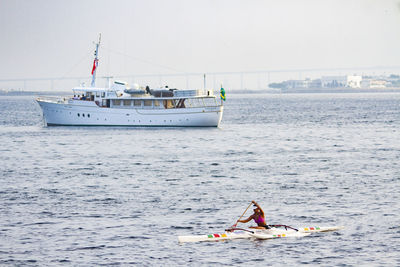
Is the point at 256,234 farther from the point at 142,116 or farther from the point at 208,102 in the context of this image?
the point at 208,102

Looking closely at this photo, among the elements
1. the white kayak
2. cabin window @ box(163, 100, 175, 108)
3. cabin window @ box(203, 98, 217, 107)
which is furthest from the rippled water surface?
→ cabin window @ box(203, 98, 217, 107)

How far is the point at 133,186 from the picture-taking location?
46719 millimetres

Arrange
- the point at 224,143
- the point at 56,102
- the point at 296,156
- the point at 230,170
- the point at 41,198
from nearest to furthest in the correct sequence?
the point at 41,198
the point at 230,170
the point at 296,156
the point at 224,143
the point at 56,102

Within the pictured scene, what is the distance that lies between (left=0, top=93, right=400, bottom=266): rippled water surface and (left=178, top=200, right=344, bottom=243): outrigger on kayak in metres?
0.37

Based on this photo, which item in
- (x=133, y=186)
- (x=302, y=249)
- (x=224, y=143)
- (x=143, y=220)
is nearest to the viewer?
(x=302, y=249)

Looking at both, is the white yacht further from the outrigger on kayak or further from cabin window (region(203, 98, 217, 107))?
the outrigger on kayak

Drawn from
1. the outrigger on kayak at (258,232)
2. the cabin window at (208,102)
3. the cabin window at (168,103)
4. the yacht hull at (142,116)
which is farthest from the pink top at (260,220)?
the cabin window at (208,102)

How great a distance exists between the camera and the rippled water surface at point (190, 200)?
29312 millimetres

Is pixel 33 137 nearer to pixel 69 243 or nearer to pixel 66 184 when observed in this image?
pixel 66 184

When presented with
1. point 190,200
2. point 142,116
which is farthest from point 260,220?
point 142,116

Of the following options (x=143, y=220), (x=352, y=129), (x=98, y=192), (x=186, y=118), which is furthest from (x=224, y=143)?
(x=143, y=220)

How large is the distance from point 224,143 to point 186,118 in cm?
1592

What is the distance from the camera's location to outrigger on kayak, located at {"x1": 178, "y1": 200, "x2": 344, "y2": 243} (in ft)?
101

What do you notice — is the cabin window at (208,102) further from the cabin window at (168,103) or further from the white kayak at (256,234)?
the white kayak at (256,234)
